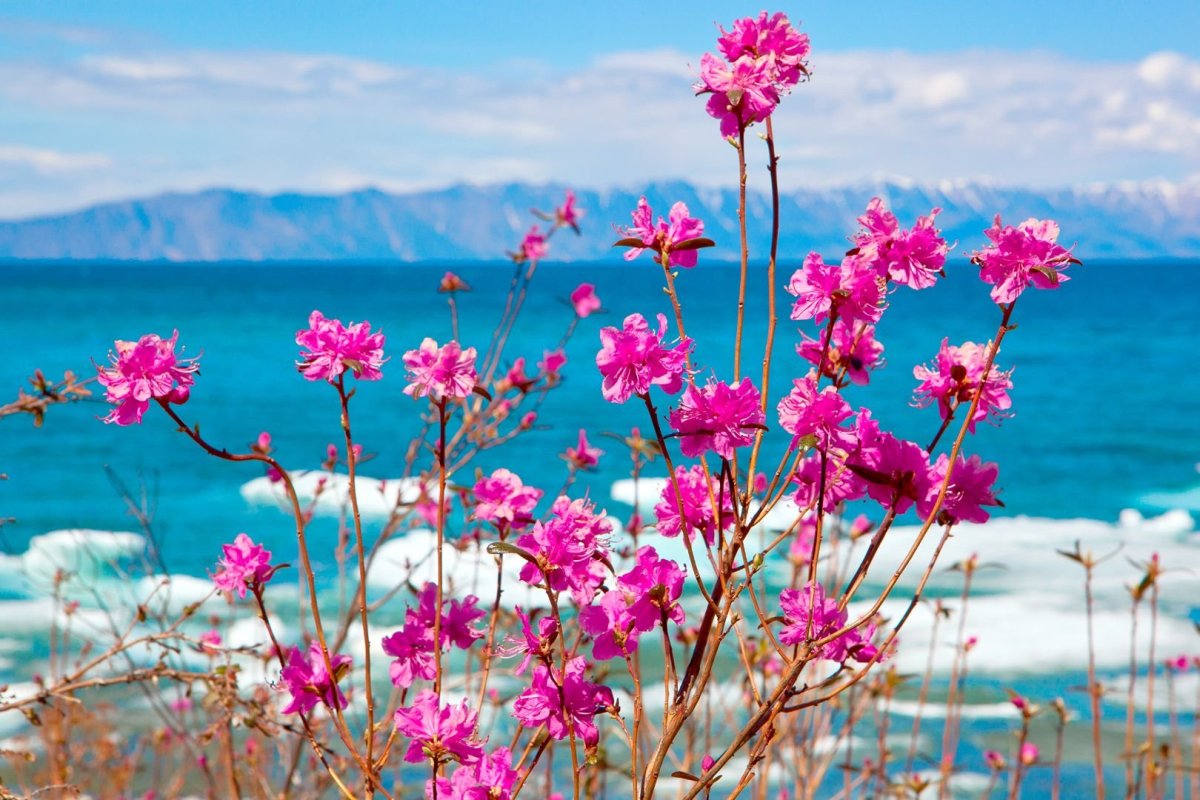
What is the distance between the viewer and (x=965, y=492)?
4.30ft

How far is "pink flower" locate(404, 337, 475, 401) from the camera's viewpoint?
49.9 inches

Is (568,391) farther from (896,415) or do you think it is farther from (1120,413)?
(1120,413)

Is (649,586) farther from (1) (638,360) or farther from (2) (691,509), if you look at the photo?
(1) (638,360)

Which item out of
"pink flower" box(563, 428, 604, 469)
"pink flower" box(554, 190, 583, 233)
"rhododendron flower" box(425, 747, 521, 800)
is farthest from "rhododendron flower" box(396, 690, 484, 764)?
"pink flower" box(554, 190, 583, 233)

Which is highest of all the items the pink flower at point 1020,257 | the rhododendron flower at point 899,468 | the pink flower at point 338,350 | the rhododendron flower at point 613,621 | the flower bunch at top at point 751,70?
the flower bunch at top at point 751,70

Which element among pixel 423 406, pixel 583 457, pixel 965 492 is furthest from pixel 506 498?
pixel 423 406

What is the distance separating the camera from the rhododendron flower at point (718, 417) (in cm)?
117

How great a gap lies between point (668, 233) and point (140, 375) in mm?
609

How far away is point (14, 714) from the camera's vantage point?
7.08 meters

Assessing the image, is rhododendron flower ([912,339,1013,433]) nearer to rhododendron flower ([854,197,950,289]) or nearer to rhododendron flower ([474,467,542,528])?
rhododendron flower ([854,197,950,289])

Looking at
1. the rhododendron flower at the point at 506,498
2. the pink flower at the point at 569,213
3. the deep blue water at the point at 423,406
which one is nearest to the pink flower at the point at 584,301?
the pink flower at the point at 569,213

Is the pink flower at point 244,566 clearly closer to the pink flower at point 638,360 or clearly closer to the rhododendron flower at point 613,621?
the rhododendron flower at point 613,621

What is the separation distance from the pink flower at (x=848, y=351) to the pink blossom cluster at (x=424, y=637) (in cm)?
52

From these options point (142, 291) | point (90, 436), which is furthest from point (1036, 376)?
point (142, 291)
